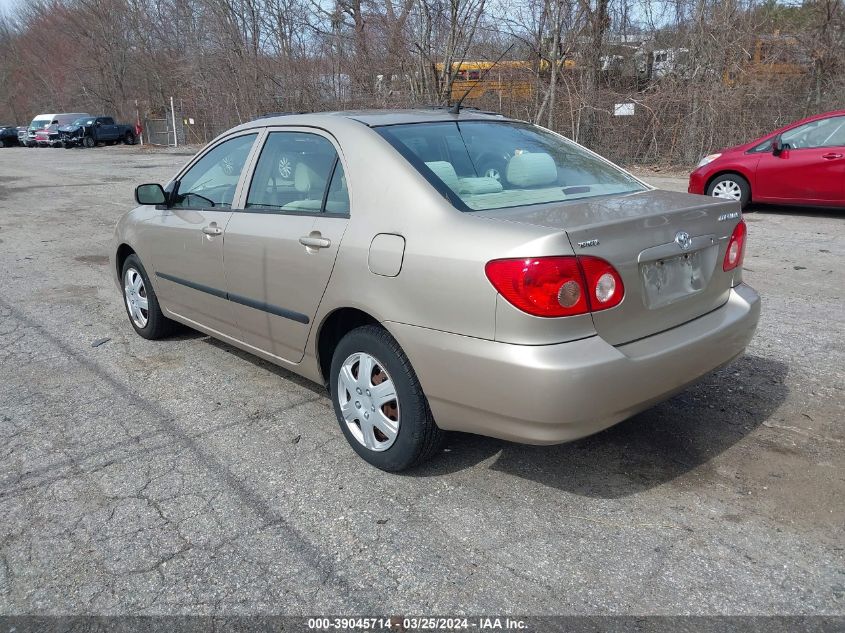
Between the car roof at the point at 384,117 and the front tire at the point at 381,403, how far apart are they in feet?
3.81

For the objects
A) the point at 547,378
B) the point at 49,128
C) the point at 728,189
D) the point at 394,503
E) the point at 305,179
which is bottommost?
the point at 394,503

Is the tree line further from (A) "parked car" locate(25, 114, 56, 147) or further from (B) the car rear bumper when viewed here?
(A) "parked car" locate(25, 114, 56, 147)

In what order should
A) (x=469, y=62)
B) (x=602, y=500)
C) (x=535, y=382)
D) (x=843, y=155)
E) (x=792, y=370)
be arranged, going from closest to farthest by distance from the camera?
(x=535, y=382) < (x=602, y=500) < (x=792, y=370) < (x=843, y=155) < (x=469, y=62)

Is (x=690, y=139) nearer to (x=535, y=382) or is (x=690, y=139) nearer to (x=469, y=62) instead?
(x=469, y=62)

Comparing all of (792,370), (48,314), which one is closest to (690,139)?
(792,370)

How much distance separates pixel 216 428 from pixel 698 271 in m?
2.64

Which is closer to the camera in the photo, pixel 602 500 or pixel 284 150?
pixel 602 500

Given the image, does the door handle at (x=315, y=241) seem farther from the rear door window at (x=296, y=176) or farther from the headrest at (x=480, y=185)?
the headrest at (x=480, y=185)

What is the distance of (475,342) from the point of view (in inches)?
110

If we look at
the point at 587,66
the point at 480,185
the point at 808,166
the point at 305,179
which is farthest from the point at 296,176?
the point at 587,66

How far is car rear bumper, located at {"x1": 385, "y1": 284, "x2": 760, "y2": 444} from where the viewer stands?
2.67 meters

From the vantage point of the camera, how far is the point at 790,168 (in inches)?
396

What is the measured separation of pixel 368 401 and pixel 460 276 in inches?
34.7

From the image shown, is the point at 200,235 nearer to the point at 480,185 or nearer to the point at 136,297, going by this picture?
the point at 136,297
